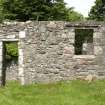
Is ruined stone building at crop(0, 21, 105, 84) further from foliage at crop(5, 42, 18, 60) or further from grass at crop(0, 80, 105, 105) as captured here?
foliage at crop(5, 42, 18, 60)

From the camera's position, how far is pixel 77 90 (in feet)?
49.8

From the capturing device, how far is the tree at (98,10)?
36000 millimetres

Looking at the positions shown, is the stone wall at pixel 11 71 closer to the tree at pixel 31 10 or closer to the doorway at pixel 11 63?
the doorway at pixel 11 63

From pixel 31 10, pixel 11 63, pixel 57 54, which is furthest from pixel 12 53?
pixel 57 54

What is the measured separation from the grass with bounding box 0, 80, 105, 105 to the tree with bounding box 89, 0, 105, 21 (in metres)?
19.4

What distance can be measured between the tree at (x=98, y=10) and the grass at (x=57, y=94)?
63.7 ft

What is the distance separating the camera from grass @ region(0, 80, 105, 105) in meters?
13.4

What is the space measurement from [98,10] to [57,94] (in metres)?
22.8

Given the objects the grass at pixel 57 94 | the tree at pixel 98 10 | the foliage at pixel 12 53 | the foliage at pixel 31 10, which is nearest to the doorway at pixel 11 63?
the foliage at pixel 12 53

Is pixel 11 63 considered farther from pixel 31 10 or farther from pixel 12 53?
pixel 31 10

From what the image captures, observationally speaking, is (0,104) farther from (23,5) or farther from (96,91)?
(23,5)

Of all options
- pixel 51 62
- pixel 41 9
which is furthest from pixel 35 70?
pixel 41 9

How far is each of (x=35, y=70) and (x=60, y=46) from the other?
152 cm

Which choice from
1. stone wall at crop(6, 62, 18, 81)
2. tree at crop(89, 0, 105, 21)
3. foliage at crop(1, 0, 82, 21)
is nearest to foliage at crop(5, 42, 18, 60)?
stone wall at crop(6, 62, 18, 81)
